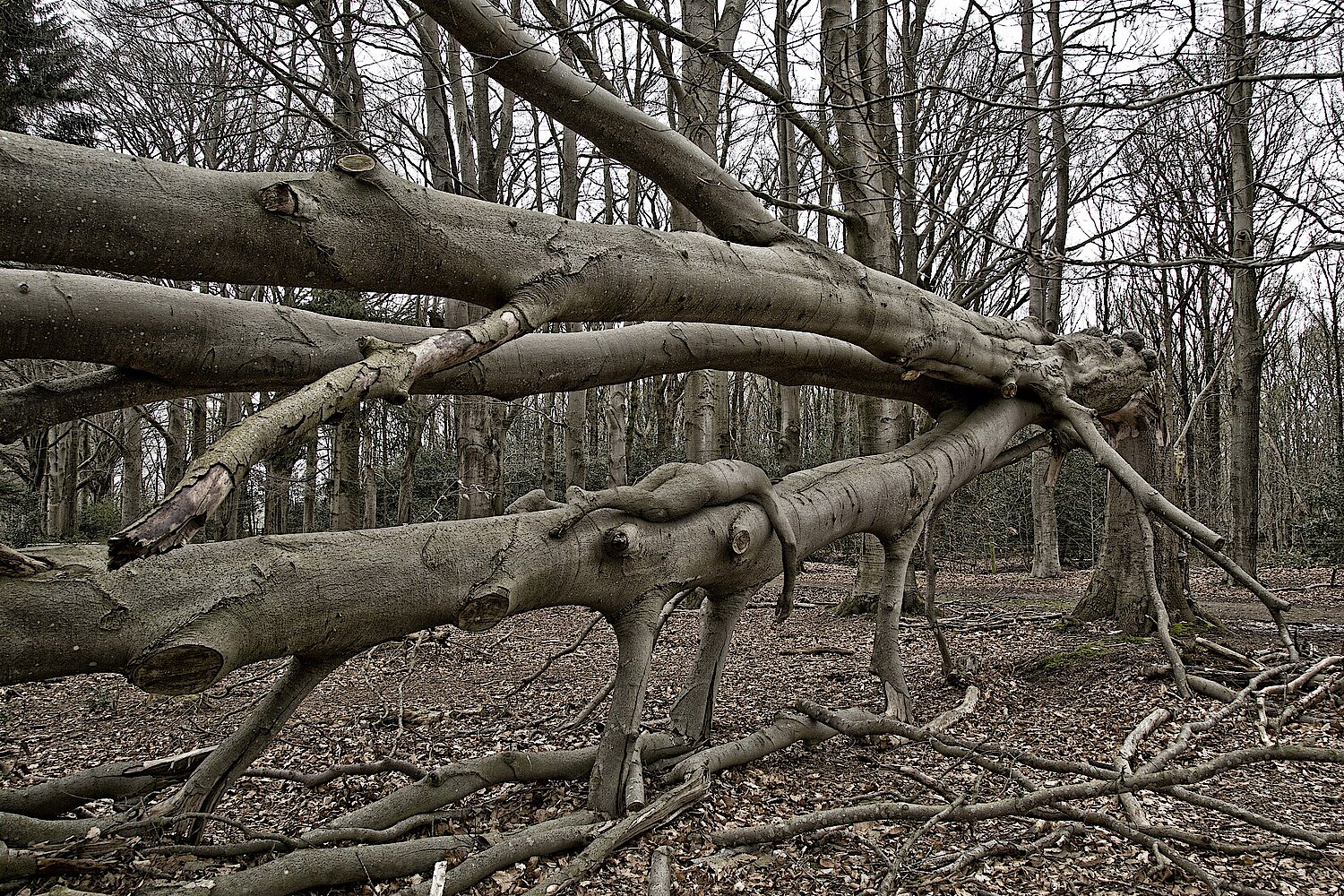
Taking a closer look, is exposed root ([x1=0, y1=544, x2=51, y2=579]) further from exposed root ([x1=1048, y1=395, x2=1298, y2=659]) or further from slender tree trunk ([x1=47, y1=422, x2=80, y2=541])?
slender tree trunk ([x1=47, y1=422, x2=80, y2=541])

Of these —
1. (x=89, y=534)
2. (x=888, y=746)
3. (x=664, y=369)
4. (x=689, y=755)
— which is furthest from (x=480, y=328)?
(x=89, y=534)

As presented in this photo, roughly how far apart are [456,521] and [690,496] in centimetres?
114

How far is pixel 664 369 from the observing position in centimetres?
461

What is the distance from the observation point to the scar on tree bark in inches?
141

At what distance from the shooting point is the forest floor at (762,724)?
3.11 m

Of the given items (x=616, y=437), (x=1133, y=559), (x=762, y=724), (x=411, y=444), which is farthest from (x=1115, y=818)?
(x=411, y=444)

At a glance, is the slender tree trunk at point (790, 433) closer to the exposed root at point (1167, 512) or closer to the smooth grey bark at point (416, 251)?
the exposed root at point (1167, 512)

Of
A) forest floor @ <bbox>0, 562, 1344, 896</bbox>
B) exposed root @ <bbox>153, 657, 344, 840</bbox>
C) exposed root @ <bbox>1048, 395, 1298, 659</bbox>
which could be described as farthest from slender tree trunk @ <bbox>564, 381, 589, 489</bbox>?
exposed root @ <bbox>153, 657, 344, 840</bbox>

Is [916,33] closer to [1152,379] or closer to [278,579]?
[1152,379]

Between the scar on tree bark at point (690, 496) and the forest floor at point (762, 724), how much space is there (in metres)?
1.11

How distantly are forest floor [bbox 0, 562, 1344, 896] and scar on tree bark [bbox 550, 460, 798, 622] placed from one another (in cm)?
111

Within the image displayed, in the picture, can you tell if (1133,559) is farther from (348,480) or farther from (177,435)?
(177,435)

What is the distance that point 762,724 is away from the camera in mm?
4918

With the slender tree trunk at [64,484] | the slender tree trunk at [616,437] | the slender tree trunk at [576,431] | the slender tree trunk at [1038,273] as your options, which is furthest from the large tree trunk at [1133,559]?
the slender tree trunk at [64,484]
